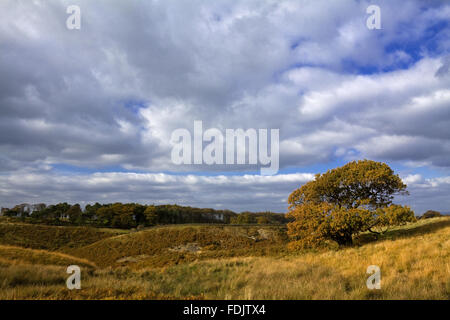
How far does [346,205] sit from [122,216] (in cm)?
7702

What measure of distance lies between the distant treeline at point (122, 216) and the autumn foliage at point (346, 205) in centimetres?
6592

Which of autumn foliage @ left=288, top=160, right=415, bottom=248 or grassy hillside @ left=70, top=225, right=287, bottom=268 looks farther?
grassy hillside @ left=70, top=225, right=287, bottom=268

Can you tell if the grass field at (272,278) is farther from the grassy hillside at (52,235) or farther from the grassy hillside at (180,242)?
the grassy hillside at (52,235)

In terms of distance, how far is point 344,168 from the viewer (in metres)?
23.3

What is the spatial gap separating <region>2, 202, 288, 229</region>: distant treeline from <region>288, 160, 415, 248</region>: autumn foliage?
65922 mm

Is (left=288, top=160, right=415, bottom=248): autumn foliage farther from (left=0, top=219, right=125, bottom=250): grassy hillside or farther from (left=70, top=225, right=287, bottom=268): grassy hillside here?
(left=0, top=219, right=125, bottom=250): grassy hillside

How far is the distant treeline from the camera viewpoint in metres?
83.2

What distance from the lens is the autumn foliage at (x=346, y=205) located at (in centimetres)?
1972

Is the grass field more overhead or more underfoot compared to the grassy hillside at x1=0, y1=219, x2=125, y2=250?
more overhead

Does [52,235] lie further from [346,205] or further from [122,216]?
[346,205]

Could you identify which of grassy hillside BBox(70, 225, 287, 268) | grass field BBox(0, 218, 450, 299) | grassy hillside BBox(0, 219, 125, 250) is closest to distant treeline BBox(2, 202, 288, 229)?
grassy hillside BBox(0, 219, 125, 250)
